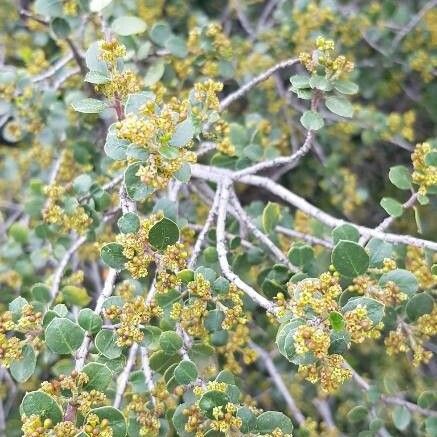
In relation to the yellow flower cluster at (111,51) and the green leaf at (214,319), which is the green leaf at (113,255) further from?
the yellow flower cluster at (111,51)

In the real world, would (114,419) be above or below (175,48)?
below

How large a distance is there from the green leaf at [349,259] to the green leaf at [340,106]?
0.37 metres

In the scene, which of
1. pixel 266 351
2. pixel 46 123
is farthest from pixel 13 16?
pixel 266 351

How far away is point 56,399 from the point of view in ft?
4.46

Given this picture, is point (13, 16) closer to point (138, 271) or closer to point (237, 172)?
point (237, 172)

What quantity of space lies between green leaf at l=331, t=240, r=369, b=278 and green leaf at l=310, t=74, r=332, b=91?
398 millimetres

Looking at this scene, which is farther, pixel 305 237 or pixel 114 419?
pixel 305 237

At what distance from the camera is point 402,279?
159 cm

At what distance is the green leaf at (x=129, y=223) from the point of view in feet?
4.78

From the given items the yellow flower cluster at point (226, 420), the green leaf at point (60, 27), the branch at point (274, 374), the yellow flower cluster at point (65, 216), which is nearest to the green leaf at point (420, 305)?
the yellow flower cluster at point (226, 420)

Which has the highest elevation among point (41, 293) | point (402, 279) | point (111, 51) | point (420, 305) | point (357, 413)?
point (111, 51)

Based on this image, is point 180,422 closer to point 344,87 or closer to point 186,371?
point 186,371

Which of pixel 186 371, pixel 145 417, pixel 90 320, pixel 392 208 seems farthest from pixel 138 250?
pixel 392 208

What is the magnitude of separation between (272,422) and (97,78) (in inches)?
35.1
